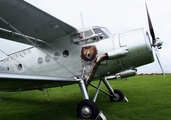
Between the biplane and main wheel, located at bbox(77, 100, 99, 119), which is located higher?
the biplane

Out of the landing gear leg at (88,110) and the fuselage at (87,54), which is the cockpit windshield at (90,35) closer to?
the fuselage at (87,54)

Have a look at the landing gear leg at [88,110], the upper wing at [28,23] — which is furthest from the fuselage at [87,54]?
the landing gear leg at [88,110]

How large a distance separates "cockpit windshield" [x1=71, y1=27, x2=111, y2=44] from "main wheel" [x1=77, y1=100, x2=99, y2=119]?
88.6 inches

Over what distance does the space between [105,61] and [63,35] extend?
1966mm

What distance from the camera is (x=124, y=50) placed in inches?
202

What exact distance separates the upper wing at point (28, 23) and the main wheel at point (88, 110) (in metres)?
2.78

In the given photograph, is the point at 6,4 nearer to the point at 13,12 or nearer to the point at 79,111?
the point at 13,12

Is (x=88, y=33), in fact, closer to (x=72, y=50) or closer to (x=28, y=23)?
(x=72, y=50)

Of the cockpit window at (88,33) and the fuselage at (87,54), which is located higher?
the cockpit window at (88,33)

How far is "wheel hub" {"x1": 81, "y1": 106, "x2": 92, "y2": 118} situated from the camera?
4.84m

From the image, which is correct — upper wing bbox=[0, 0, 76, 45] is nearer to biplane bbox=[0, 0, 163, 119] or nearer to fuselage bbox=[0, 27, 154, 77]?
biplane bbox=[0, 0, 163, 119]

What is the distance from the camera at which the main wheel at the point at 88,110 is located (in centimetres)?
476

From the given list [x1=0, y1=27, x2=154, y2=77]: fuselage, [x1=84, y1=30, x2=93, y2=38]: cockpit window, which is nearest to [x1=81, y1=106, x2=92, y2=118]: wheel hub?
[x1=0, y1=27, x2=154, y2=77]: fuselage

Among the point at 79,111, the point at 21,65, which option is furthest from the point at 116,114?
the point at 21,65
